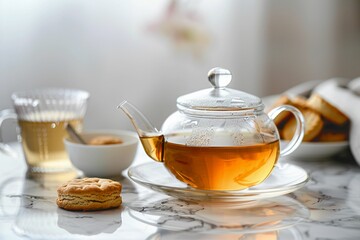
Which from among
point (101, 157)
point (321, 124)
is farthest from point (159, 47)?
point (101, 157)

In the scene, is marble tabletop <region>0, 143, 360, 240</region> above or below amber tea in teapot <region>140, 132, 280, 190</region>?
below

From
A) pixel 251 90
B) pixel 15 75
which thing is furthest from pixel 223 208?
pixel 251 90

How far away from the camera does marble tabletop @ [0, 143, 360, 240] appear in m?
1.08

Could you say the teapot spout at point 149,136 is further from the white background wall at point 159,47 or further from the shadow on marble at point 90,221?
the white background wall at point 159,47

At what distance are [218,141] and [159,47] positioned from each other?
63.7 inches

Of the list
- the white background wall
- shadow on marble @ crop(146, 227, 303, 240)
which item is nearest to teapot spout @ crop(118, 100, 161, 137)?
shadow on marble @ crop(146, 227, 303, 240)

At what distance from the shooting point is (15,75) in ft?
8.25

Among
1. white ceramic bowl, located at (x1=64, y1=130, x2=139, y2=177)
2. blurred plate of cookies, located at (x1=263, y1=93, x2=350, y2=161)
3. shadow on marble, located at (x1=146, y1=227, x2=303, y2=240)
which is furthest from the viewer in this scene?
blurred plate of cookies, located at (x1=263, y1=93, x2=350, y2=161)

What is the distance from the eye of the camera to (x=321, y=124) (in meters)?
1.62

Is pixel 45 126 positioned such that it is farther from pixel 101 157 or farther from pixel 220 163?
Answer: pixel 220 163

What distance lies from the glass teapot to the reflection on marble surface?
0.13 feet

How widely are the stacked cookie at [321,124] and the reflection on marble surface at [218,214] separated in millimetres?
348

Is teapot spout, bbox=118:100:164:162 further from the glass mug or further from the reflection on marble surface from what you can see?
the glass mug

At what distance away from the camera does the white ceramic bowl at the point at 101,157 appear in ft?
4.72
